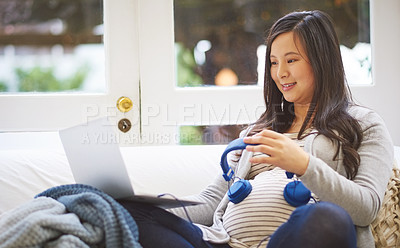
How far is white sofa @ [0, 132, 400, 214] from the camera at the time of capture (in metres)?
1.39

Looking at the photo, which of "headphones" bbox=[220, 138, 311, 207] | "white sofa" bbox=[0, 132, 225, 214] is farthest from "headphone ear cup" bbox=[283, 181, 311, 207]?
"white sofa" bbox=[0, 132, 225, 214]

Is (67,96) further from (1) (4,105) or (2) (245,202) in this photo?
(2) (245,202)

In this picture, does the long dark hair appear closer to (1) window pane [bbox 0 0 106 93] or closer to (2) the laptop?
(2) the laptop

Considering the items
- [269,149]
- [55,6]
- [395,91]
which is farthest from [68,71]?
[395,91]

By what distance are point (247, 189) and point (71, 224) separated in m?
0.50

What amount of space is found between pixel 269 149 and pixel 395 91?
3.97ft

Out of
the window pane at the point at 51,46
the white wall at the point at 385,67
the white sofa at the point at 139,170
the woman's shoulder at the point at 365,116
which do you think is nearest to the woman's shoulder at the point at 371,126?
the woman's shoulder at the point at 365,116

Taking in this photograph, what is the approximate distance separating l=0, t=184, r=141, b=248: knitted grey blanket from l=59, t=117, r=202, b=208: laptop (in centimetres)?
6

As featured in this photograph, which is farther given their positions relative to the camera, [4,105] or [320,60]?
[4,105]

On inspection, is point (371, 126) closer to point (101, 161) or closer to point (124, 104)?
point (101, 161)

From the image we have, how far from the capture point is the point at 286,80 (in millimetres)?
1312

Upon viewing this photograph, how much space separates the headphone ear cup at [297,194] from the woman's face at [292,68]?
33 cm

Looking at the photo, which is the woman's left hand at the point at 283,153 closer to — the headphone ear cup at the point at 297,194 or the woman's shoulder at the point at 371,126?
the headphone ear cup at the point at 297,194

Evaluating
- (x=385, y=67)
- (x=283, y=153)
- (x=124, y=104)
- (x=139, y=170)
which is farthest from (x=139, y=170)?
(x=385, y=67)
